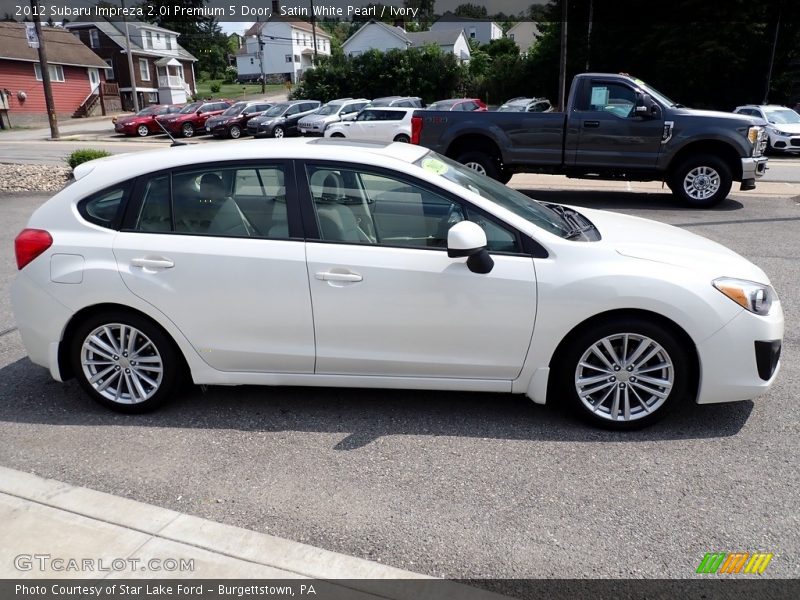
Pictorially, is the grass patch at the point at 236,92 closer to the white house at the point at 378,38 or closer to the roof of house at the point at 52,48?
the white house at the point at 378,38

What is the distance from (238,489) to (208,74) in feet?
333

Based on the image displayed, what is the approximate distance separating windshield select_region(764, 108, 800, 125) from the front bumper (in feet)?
67.6

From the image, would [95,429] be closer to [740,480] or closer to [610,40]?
[740,480]

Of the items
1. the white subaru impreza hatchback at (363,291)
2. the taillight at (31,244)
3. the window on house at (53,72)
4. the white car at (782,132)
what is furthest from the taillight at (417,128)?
the window on house at (53,72)

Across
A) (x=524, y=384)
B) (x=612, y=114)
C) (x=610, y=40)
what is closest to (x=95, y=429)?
(x=524, y=384)

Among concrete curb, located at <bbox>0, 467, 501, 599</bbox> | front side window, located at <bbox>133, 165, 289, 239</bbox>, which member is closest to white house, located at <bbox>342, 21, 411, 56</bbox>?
front side window, located at <bbox>133, 165, 289, 239</bbox>

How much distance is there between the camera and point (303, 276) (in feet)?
12.7

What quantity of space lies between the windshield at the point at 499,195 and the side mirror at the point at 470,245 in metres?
0.47

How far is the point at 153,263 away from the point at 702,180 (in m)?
10.0

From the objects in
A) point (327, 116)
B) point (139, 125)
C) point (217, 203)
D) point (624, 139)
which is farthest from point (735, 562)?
point (139, 125)

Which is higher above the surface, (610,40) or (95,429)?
(610,40)

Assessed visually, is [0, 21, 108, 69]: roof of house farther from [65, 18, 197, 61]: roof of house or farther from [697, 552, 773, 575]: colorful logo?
[697, 552, 773, 575]: colorful logo

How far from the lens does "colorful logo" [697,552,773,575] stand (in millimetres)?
2820

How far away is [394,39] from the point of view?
7012 cm
